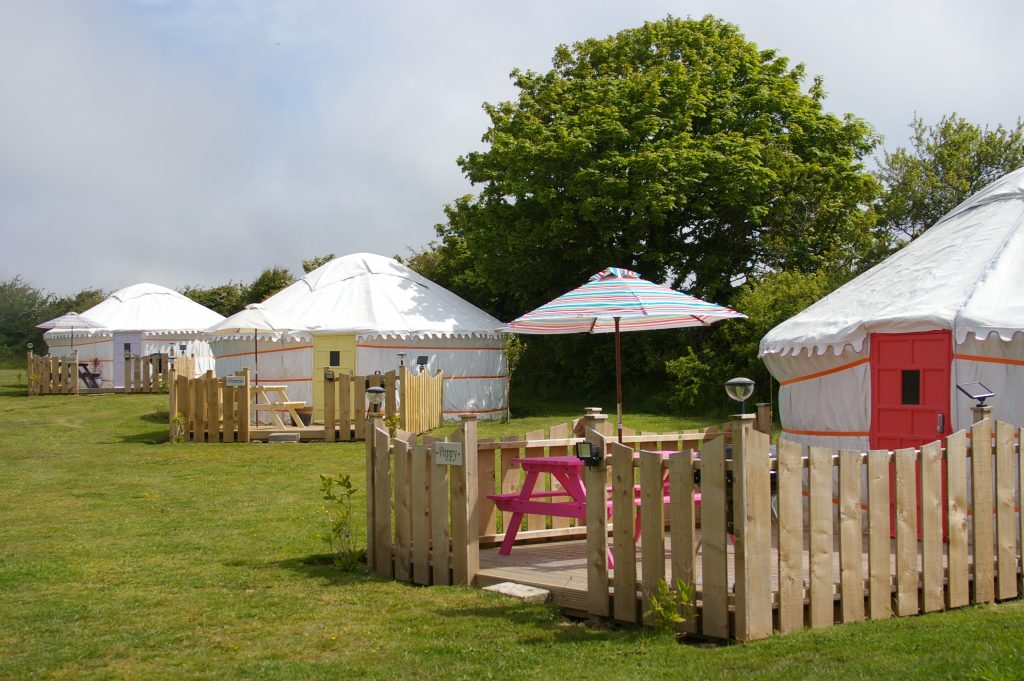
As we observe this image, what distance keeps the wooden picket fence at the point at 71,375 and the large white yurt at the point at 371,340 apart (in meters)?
4.59

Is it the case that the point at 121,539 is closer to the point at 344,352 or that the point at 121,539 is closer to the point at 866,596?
the point at 866,596

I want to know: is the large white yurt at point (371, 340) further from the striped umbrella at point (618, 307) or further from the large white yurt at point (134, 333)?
the striped umbrella at point (618, 307)

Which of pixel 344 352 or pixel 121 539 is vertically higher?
pixel 344 352

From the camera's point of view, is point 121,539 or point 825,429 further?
point 825,429

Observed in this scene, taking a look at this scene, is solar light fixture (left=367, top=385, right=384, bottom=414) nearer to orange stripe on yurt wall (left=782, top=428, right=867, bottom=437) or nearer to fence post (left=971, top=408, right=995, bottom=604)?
fence post (left=971, top=408, right=995, bottom=604)

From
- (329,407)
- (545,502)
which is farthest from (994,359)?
(329,407)

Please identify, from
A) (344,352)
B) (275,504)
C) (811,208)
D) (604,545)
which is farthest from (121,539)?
(811,208)

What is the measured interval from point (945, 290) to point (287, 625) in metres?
6.14

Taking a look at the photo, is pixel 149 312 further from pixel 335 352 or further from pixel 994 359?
pixel 994 359

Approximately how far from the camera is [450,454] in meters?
5.90

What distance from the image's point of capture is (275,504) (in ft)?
29.9

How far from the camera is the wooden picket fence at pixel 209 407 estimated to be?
47.2ft

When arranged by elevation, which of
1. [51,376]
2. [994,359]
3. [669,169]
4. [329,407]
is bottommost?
[329,407]

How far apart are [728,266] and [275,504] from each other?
14231mm
